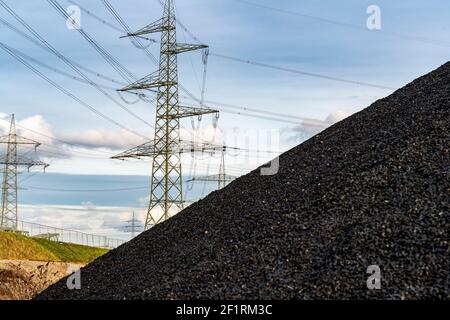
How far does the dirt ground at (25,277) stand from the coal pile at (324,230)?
4.79 meters

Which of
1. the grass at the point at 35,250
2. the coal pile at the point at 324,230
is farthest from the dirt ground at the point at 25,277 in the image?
the coal pile at the point at 324,230

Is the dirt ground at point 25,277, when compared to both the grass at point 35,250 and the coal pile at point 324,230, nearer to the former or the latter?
the grass at point 35,250

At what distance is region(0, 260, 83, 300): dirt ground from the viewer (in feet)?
57.9

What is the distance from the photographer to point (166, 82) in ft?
99.3

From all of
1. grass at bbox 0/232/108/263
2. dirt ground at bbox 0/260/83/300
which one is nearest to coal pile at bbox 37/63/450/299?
dirt ground at bbox 0/260/83/300

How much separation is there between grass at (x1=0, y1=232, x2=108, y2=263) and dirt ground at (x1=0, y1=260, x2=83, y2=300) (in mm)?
1773

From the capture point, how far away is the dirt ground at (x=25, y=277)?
57.9 ft

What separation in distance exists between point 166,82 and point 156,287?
21644mm

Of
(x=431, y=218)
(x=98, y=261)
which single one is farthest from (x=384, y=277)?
(x=98, y=261)

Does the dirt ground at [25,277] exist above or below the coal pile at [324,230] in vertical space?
below

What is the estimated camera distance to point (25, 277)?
18109 mm

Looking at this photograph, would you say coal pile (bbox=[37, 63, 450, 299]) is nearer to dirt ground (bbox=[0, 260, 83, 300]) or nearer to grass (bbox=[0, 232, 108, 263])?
dirt ground (bbox=[0, 260, 83, 300])

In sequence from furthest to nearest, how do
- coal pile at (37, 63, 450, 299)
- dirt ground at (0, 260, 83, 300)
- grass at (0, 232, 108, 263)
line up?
grass at (0, 232, 108, 263), dirt ground at (0, 260, 83, 300), coal pile at (37, 63, 450, 299)

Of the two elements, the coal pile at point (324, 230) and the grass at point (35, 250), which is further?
the grass at point (35, 250)
